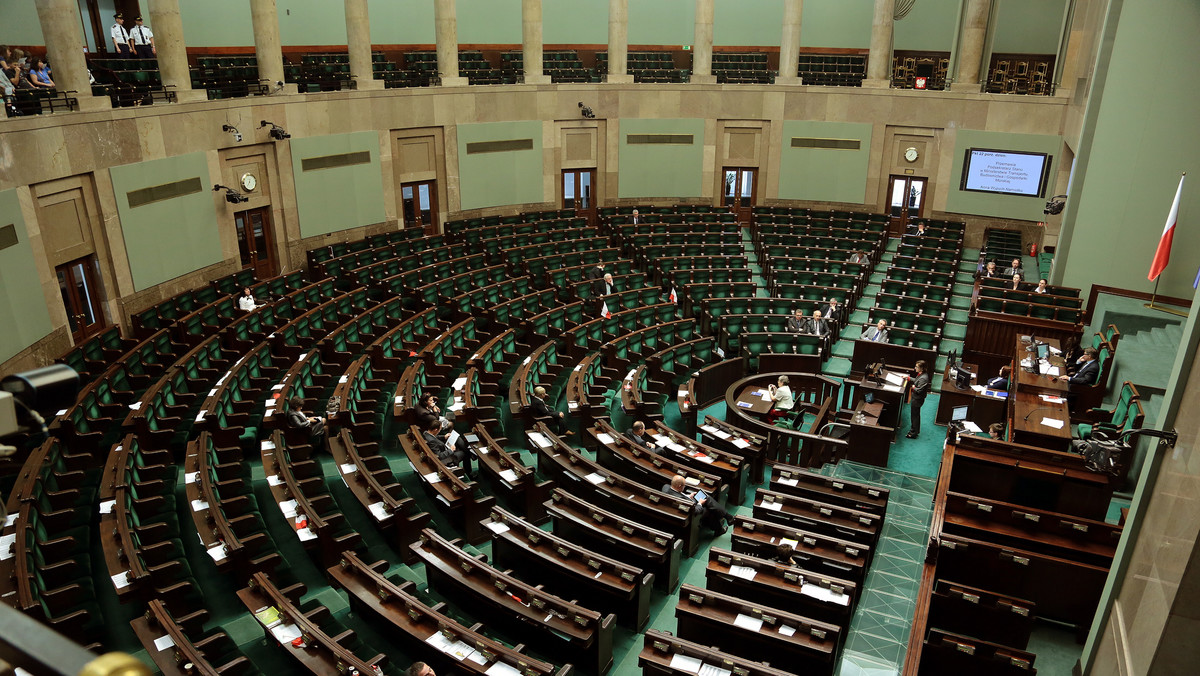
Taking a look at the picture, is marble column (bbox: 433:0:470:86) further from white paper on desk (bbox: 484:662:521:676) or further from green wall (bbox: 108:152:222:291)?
white paper on desk (bbox: 484:662:521:676)

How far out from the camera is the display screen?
17.2 metres

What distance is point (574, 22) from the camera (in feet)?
72.1

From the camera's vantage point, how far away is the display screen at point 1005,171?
56.4 feet

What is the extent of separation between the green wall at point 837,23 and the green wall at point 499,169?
29.3ft

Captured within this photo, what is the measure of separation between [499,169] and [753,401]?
404 inches

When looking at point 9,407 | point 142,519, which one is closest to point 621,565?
point 142,519

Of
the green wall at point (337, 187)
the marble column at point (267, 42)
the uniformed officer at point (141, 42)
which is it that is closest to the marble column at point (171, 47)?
the uniformed officer at point (141, 42)

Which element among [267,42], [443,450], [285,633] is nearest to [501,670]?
[285,633]

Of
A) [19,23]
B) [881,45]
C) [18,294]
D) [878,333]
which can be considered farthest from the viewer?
[881,45]

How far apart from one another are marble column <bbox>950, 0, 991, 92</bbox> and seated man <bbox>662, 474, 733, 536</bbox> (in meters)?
14.3

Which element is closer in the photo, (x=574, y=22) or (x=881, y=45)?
(x=881, y=45)

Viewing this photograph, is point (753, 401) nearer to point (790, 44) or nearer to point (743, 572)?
point (743, 572)

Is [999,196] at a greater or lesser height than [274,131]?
lesser

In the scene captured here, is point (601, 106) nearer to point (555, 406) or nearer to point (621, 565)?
point (555, 406)
